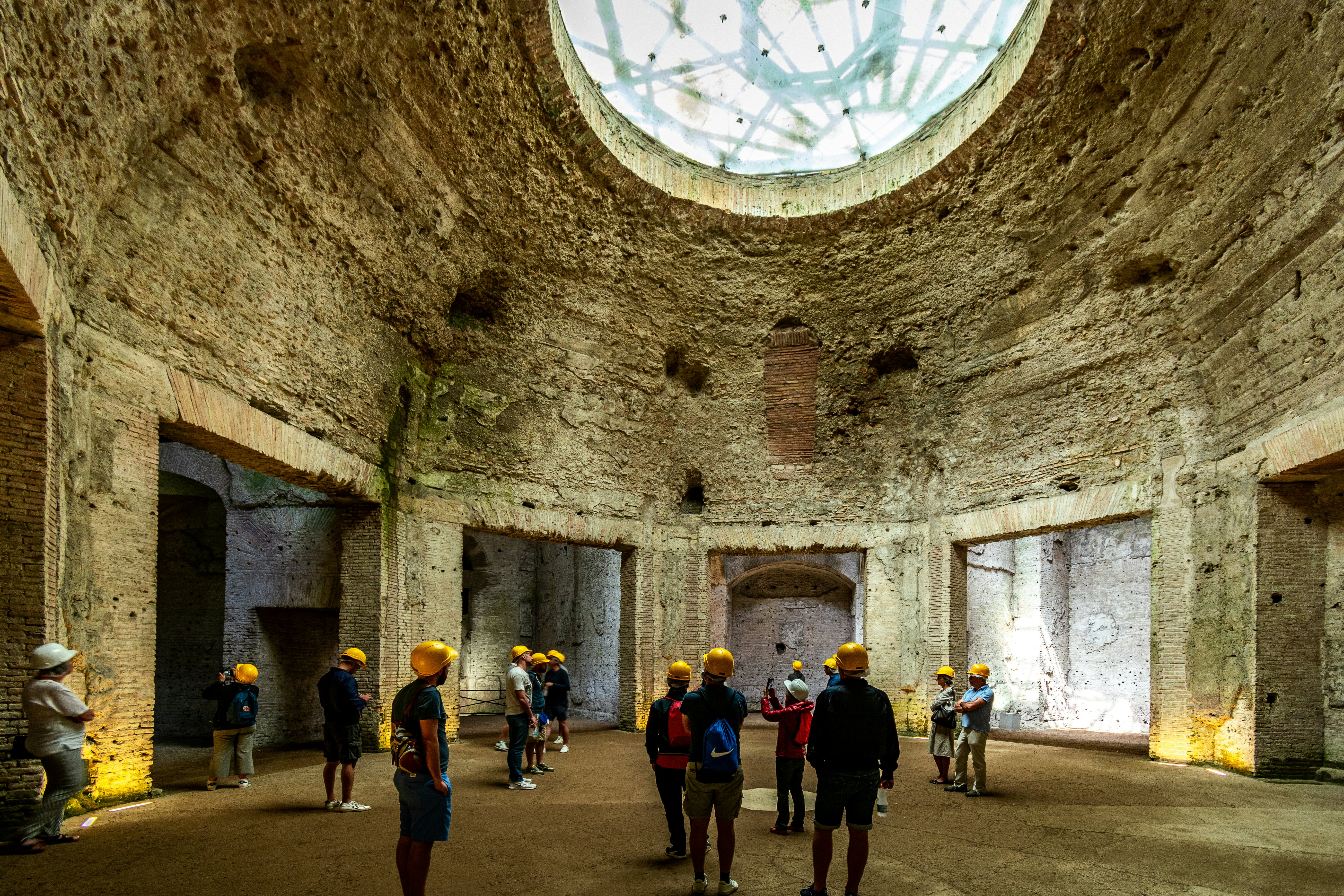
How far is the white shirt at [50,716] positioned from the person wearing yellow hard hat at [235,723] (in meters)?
2.04

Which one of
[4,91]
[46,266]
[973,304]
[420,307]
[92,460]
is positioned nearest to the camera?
[4,91]

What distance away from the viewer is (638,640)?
11.6 m

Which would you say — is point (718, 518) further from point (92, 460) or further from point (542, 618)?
point (92, 460)

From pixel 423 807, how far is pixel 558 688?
506 centimetres

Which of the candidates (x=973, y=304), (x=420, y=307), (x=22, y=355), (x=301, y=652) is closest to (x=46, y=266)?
(x=22, y=355)

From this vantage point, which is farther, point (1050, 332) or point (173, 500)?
point (173, 500)

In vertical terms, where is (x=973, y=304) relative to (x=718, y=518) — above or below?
above

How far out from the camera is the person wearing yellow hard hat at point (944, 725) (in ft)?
23.4

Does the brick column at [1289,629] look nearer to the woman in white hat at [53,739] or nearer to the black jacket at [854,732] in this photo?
the black jacket at [854,732]

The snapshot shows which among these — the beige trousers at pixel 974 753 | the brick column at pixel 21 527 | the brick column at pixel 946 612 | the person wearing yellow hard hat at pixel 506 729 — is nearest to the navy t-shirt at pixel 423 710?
the person wearing yellow hard hat at pixel 506 729

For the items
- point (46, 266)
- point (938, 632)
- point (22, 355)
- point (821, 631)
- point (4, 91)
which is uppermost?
point (4, 91)

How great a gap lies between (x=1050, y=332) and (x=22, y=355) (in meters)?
10.8

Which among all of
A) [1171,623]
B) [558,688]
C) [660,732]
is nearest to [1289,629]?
[1171,623]

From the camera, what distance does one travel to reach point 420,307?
31.7ft
